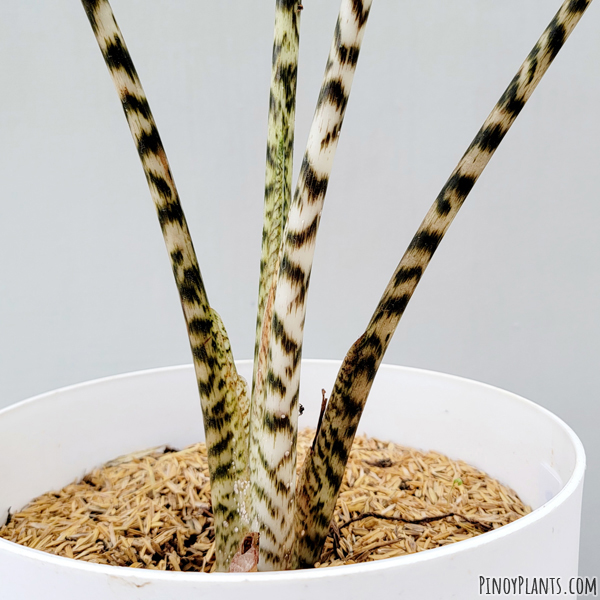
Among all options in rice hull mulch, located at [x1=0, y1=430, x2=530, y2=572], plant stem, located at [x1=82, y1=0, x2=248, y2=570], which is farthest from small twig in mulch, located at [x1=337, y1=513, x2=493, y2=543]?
plant stem, located at [x1=82, y1=0, x2=248, y2=570]

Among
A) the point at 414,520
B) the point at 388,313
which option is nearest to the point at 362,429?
the point at 414,520

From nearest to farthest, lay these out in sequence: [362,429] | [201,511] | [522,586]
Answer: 1. [522,586]
2. [201,511]
3. [362,429]

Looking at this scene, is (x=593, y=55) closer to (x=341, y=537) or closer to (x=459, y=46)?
(x=459, y=46)

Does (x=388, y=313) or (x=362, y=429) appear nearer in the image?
(x=388, y=313)

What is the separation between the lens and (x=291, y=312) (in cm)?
35

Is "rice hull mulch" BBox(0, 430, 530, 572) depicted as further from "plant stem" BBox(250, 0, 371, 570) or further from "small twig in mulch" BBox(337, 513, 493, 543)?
"plant stem" BBox(250, 0, 371, 570)

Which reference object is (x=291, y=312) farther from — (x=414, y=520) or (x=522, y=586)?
(x=414, y=520)

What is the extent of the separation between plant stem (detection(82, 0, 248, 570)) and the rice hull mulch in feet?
0.31

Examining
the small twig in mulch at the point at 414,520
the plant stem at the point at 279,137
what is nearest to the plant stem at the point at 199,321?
the plant stem at the point at 279,137

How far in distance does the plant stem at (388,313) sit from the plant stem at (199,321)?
0.18 feet

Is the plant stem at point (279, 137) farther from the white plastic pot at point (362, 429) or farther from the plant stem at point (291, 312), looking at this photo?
the white plastic pot at point (362, 429)

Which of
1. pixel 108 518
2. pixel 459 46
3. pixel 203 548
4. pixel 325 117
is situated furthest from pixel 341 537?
pixel 459 46

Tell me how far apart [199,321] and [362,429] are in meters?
0.40

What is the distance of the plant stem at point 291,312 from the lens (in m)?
0.33
